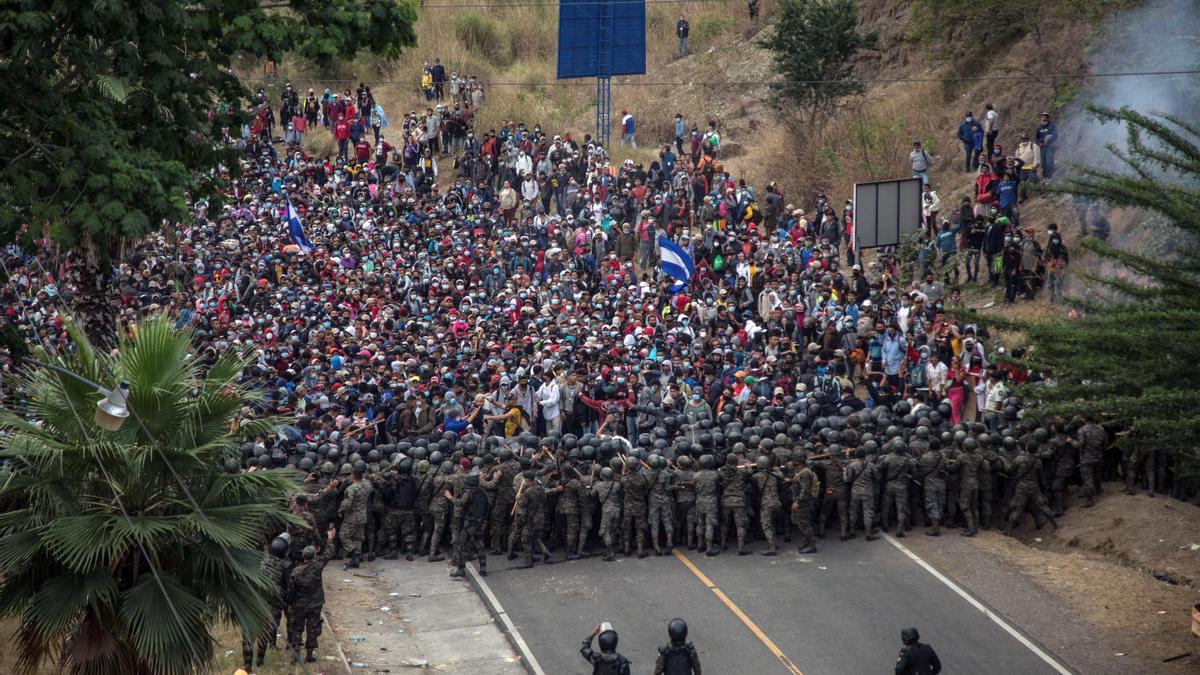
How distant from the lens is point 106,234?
13250mm

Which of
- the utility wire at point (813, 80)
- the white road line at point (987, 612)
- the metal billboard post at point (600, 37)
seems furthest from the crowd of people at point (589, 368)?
the utility wire at point (813, 80)

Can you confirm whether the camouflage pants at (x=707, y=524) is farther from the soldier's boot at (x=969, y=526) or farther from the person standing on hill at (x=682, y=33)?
the person standing on hill at (x=682, y=33)

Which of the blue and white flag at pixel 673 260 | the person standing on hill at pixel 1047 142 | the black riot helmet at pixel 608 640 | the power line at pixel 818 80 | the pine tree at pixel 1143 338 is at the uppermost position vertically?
the power line at pixel 818 80

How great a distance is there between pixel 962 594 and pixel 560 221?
1685 cm

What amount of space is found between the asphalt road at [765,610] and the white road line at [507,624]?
0.08 m

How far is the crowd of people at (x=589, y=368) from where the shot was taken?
18.9 m

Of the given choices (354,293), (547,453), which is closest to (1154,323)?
(547,453)

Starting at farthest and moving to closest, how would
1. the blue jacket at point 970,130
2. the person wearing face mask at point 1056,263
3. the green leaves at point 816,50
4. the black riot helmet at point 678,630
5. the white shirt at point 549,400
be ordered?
the green leaves at point 816,50 < the blue jacket at point 970,130 < the person wearing face mask at point 1056,263 < the white shirt at point 549,400 < the black riot helmet at point 678,630

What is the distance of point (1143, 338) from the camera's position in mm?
13883

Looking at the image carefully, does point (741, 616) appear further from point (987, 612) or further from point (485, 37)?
point (485, 37)

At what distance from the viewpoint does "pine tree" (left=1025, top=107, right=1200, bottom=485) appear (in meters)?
13.9

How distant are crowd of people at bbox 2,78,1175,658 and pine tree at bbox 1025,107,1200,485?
1.04 m

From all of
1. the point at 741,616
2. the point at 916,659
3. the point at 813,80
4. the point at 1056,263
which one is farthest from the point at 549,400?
the point at 813,80

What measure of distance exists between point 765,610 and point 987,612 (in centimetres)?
251
